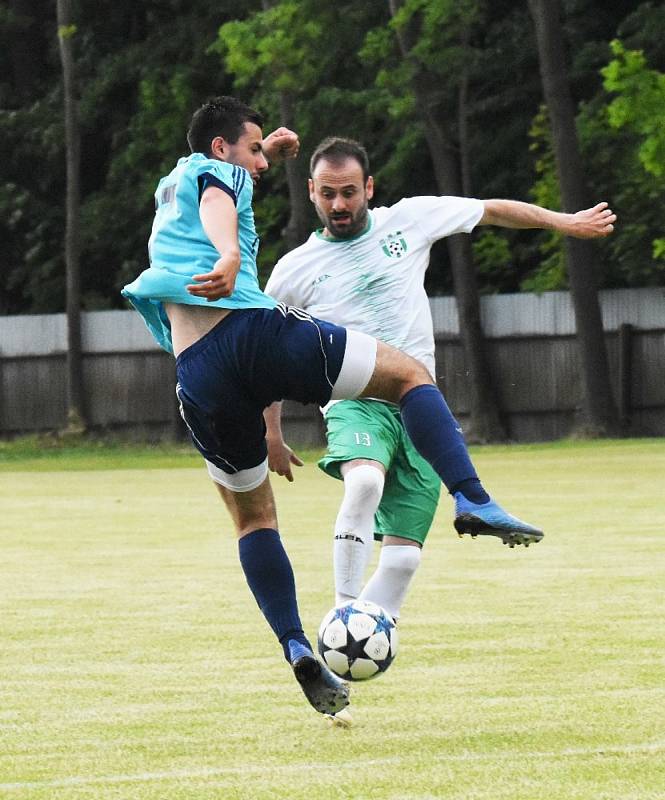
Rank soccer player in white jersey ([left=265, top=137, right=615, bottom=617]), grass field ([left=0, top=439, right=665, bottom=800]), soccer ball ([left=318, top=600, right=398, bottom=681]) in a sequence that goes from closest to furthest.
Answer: grass field ([left=0, top=439, right=665, bottom=800])
soccer ball ([left=318, top=600, right=398, bottom=681])
soccer player in white jersey ([left=265, top=137, right=615, bottom=617])

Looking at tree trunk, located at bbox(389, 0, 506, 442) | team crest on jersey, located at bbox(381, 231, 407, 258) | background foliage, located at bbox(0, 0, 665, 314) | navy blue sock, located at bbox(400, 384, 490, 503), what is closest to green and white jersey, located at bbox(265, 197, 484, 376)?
team crest on jersey, located at bbox(381, 231, 407, 258)

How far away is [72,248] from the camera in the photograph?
39000 mm

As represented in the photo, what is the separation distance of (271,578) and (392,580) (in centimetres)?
80

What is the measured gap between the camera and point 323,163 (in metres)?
7.55

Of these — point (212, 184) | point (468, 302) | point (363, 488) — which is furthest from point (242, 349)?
point (468, 302)

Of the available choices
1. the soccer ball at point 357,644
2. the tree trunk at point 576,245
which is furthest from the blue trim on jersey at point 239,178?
the tree trunk at point 576,245

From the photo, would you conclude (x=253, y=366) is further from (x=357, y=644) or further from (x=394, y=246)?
(x=394, y=246)

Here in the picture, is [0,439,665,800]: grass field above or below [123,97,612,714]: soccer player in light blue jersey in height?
below

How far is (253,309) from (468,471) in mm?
902

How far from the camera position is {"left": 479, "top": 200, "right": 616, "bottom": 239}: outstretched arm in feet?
23.5

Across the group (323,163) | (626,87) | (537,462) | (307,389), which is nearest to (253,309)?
(307,389)

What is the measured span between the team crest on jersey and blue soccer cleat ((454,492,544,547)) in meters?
1.87

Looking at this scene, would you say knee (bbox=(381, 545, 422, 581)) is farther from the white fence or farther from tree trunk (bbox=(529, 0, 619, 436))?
the white fence

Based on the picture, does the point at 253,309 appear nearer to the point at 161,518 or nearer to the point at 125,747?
the point at 125,747
